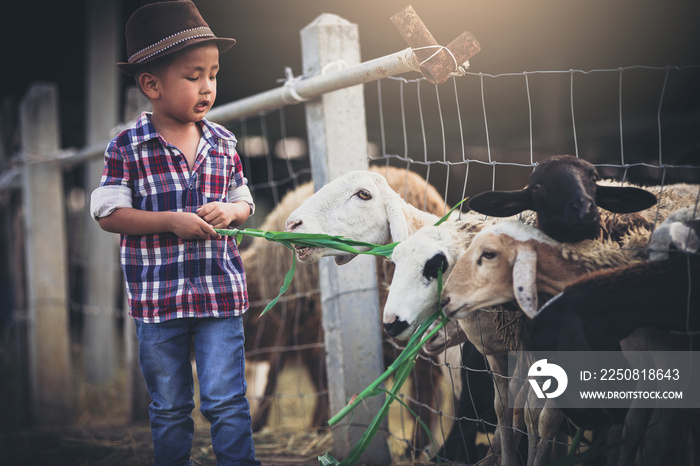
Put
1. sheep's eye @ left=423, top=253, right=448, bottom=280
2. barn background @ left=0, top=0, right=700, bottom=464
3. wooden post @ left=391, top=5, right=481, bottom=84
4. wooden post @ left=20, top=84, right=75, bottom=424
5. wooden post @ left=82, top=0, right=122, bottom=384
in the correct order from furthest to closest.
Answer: wooden post @ left=82, top=0, right=122, bottom=384 → wooden post @ left=20, top=84, right=75, bottom=424 → barn background @ left=0, top=0, right=700, bottom=464 → wooden post @ left=391, top=5, right=481, bottom=84 → sheep's eye @ left=423, top=253, right=448, bottom=280

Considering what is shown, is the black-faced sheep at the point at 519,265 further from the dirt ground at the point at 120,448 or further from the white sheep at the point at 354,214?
the dirt ground at the point at 120,448

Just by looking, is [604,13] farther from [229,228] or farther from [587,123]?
[229,228]

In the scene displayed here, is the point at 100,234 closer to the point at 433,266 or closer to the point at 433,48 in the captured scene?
the point at 433,48

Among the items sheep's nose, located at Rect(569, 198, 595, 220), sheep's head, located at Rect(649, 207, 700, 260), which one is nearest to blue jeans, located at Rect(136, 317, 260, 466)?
sheep's nose, located at Rect(569, 198, 595, 220)

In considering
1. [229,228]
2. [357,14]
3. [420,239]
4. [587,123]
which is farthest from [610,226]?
[587,123]

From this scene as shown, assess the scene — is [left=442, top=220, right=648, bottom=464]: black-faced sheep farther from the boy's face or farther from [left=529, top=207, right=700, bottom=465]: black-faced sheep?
the boy's face

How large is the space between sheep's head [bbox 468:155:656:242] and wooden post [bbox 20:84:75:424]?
3.78 metres

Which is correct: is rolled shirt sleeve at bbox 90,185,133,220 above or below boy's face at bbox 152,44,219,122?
below

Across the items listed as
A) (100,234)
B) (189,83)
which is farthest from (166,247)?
(100,234)

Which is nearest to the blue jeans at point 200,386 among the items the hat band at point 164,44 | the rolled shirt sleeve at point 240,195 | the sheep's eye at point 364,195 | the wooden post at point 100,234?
the rolled shirt sleeve at point 240,195

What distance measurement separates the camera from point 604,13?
546 centimetres

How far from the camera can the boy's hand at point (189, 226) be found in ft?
6.28

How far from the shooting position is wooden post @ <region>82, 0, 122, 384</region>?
18.5 ft

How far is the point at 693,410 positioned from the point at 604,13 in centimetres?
472
